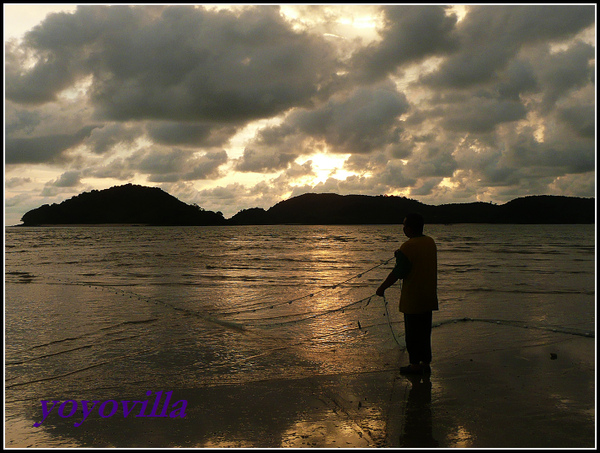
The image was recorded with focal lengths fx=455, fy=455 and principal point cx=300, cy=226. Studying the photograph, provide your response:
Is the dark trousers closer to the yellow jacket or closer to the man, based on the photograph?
the man

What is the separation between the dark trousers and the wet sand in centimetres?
29

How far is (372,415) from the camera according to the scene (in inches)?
177

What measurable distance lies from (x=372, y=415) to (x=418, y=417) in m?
0.44

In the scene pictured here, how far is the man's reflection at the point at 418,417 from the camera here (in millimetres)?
3959

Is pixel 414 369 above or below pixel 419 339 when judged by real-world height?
below

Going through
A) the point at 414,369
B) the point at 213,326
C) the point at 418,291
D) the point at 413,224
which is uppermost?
the point at 413,224

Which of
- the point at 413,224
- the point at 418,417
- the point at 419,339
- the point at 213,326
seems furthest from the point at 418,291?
the point at 213,326

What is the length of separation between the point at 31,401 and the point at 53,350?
7.30ft

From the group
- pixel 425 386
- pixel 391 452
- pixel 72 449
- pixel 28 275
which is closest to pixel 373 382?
pixel 425 386

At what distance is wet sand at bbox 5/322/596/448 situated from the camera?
3.99 metres

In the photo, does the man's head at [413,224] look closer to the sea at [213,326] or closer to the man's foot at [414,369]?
the sea at [213,326]

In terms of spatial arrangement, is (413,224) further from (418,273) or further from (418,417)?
(418,417)

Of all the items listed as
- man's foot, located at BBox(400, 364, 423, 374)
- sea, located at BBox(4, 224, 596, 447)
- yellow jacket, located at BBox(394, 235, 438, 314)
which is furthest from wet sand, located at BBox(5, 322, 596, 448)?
yellow jacket, located at BBox(394, 235, 438, 314)

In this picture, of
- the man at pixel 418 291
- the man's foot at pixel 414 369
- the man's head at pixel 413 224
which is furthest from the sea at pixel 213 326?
the man's head at pixel 413 224
